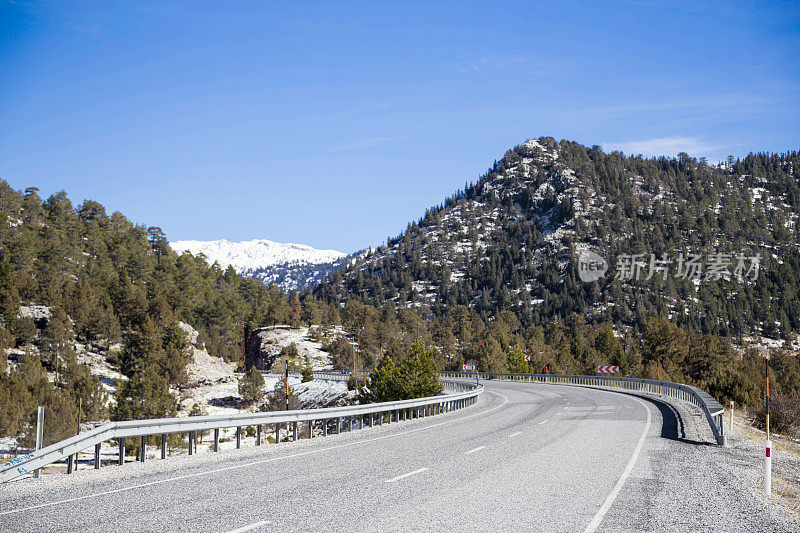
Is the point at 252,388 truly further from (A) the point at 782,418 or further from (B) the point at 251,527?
(B) the point at 251,527

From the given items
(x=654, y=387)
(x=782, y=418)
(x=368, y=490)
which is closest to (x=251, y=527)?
(x=368, y=490)

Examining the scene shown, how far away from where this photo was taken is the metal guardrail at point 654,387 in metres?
19.2

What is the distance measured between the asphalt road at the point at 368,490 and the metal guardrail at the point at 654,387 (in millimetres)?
2039

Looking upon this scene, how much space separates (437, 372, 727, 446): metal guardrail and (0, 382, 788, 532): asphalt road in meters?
2.04

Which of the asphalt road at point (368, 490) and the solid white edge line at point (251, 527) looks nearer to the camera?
the solid white edge line at point (251, 527)

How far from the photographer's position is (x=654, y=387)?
4650 cm

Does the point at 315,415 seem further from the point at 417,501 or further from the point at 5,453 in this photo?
the point at 5,453

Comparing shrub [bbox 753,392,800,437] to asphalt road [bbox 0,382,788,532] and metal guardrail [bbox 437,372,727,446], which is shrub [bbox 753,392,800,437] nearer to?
metal guardrail [bbox 437,372,727,446]

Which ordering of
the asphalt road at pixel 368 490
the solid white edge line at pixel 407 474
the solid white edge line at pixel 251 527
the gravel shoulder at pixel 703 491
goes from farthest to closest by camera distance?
the solid white edge line at pixel 407 474, the gravel shoulder at pixel 703 491, the asphalt road at pixel 368 490, the solid white edge line at pixel 251 527

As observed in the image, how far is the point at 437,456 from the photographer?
14422 millimetres

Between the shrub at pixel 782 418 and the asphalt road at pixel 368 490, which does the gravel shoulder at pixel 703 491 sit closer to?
the asphalt road at pixel 368 490

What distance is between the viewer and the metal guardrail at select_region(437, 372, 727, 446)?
1919cm

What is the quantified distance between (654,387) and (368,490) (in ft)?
135

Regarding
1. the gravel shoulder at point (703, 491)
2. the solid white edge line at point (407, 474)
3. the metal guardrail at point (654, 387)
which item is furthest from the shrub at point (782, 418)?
the solid white edge line at point (407, 474)
